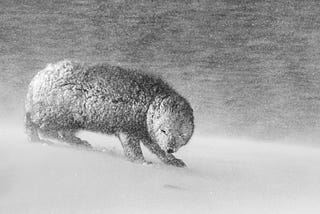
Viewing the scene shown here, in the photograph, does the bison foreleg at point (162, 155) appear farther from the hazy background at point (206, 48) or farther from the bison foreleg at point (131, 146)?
the hazy background at point (206, 48)

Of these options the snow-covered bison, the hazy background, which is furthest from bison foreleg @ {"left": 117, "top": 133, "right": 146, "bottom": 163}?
the hazy background

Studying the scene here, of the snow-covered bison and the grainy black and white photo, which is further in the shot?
the snow-covered bison

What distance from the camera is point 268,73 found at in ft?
6.45

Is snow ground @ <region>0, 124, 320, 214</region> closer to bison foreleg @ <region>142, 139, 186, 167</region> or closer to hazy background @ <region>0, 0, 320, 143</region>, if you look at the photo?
bison foreleg @ <region>142, 139, 186, 167</region>

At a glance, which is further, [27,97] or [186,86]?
[186,86]

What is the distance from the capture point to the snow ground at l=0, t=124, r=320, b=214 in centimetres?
136

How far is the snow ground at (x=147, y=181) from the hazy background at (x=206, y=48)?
199mm

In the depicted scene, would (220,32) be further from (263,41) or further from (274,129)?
(274,129)

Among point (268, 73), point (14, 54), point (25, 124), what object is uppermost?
point (268, 73)

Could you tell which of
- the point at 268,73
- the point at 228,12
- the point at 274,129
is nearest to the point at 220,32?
the point at 228,12

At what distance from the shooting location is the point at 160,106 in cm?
152

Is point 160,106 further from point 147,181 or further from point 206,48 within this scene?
point 206,48

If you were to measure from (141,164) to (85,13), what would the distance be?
0.56 m

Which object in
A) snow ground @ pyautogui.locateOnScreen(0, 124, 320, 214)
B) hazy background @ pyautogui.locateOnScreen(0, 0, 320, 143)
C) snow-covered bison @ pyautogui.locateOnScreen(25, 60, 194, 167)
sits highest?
hazy background @ pyautogui.locateOnScreen(0, 0, 320, 143)
